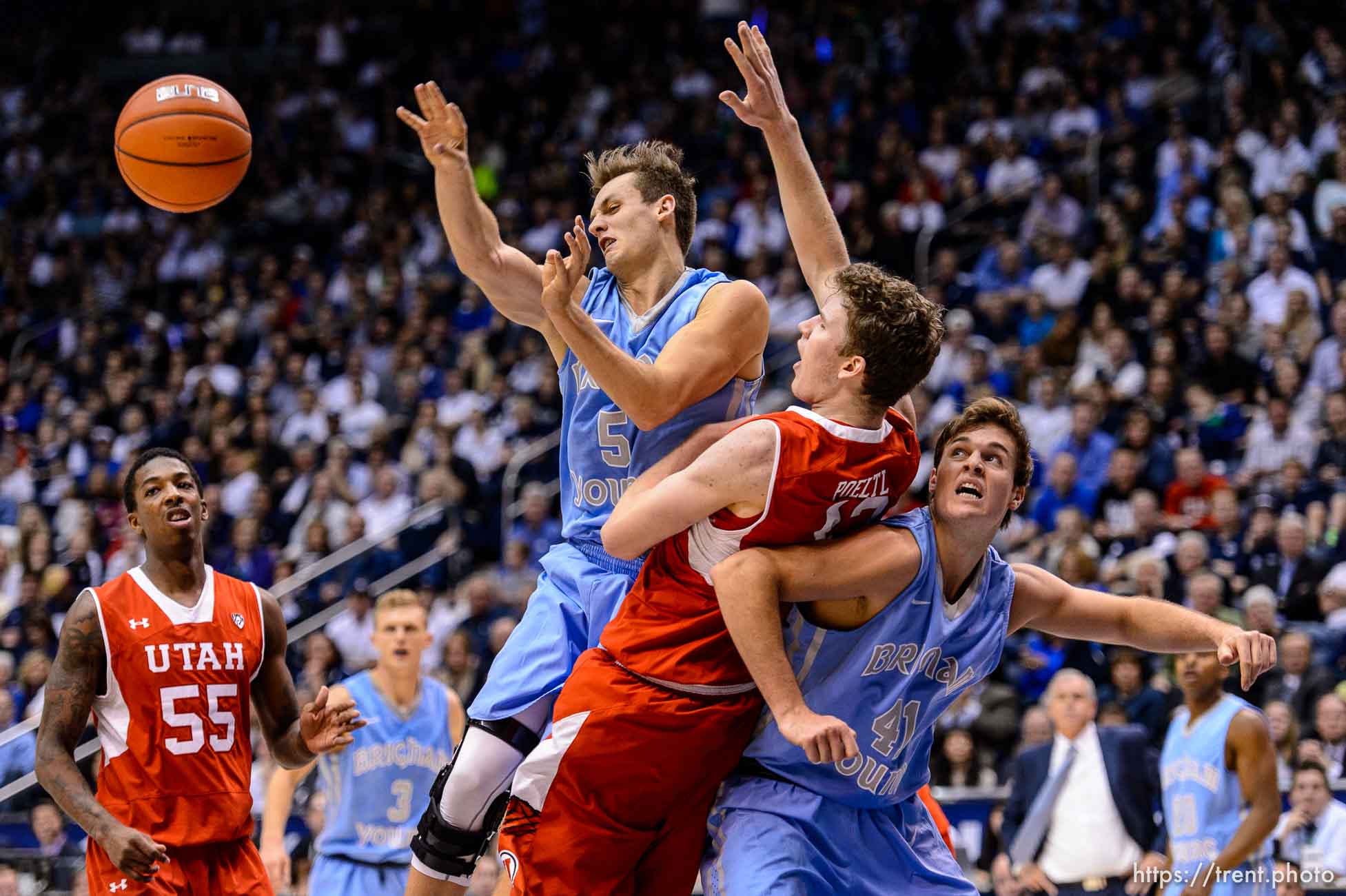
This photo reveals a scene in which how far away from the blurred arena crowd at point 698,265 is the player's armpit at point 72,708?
4534mm

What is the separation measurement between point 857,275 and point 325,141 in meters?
15.9

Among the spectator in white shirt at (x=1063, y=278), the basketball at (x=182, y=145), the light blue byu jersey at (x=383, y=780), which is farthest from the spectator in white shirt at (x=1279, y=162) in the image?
the basketball at (x=182, y=145)

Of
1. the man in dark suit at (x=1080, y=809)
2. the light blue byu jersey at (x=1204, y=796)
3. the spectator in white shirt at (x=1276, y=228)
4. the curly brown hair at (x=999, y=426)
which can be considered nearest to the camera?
the curly brown hair at (x=999, y=426)

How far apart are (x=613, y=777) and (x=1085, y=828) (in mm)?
4163

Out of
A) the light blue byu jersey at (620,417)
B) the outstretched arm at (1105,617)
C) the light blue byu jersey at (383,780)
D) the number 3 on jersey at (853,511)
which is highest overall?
the light blue byu jersey at (620,417)

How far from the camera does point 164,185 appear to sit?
19.7 ft

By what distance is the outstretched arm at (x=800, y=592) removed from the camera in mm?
3289

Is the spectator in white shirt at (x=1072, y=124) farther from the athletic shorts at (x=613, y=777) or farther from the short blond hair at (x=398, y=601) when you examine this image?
the athletic shorts at (x=613, y=777)

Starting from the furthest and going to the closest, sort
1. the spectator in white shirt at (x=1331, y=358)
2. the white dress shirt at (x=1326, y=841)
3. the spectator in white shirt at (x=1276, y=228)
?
1. the spectator in white shirt at (x=1276, y=228)
2. the spectator in white shirt at (x=1331, y=358)
3. the white dress shirt at (x=1326, y=841)

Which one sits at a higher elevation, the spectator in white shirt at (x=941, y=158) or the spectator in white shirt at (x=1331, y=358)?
the spectator in white shirt at (x=941, y=158)

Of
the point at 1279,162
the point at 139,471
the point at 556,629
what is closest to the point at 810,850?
the point at 556,629

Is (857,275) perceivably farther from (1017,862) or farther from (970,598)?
(1017,862)

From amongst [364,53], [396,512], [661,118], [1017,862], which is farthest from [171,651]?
[364,53]

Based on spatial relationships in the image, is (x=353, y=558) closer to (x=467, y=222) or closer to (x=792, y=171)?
(x=467, y=222)
